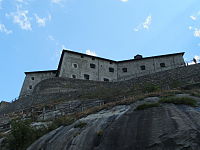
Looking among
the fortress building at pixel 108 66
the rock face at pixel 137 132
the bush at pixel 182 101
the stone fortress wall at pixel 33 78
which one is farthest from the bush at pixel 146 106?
the stone fortress wall at pixel 33 78

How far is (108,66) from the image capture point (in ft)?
166

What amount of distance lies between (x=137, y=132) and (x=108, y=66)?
41473 mm

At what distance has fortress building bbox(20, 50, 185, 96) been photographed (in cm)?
4728

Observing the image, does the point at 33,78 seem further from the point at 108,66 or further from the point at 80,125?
the point at 80,125

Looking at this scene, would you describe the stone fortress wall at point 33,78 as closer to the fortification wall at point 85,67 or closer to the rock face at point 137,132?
the fortification wall at point 85,67

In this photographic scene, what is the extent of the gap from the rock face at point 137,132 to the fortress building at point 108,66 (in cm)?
3524

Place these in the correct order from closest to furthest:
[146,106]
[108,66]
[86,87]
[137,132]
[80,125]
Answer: [137,132] → [146,106] → [80,125] → [86,87] → [108,66]

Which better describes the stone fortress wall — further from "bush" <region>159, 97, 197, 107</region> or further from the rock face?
"bush" <region>159, 97, 197, 107</region>

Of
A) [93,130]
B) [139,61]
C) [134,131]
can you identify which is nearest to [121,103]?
[93,130]

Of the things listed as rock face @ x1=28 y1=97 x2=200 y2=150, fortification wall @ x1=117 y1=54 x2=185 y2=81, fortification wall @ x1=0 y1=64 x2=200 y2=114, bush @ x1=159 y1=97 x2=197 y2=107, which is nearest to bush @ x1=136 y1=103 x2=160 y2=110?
rock face @ x1=28 y1=97 x2=200 y2=150

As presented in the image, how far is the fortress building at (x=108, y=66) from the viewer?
4728 centimetres

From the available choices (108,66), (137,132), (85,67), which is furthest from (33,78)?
(137,132)

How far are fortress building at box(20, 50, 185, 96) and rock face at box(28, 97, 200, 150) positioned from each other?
35238 millimetres

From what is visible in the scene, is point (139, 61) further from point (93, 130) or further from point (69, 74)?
point (93, 130)
